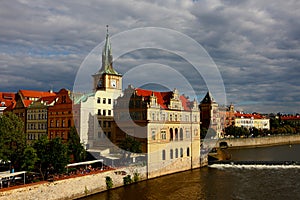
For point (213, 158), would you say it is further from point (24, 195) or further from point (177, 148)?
point (24, 195)

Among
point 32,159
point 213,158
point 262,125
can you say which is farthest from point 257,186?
point 262,125

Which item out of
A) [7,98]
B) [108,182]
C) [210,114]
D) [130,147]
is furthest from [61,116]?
[210,114]

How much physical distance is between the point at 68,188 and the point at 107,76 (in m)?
31.4

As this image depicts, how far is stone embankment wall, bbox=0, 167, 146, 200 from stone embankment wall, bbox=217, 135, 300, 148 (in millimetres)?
58963

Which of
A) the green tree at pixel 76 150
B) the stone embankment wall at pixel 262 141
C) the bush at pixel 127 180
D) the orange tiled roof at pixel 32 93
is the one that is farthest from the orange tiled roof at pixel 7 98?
the stone embankment wall at pixel 262 141

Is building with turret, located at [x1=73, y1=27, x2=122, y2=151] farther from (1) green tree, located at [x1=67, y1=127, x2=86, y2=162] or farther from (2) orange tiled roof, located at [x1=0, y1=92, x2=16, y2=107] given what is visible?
(2) orange tiled roof, located at [x1=0, y1=92, x2=16, y2=107]

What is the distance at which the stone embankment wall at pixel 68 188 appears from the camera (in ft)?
102

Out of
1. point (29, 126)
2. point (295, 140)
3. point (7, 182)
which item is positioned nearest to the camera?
point (7, 182)

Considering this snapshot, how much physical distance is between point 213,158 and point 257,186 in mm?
22324

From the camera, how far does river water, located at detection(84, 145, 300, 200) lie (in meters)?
37.9

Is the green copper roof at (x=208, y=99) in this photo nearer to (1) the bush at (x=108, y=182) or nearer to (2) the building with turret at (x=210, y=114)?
(2) the building with turret at (x=210, y=114)

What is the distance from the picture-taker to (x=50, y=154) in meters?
36.5

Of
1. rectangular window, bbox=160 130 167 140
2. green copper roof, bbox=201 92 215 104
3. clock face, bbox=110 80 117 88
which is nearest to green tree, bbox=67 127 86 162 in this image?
rectangular window, bbox=160 130 167 140

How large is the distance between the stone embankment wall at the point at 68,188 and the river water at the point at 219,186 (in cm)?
→ 104
